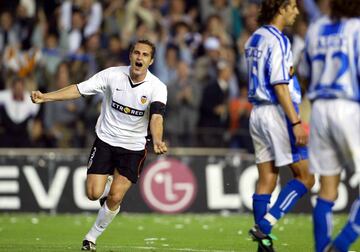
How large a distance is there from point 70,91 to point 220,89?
8.33 m

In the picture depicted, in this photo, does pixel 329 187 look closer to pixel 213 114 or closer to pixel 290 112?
pixel 290 112

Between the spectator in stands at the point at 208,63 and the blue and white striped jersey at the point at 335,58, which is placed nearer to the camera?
the blue and white striped jersey at the point at 335,58

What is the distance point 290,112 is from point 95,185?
267cm

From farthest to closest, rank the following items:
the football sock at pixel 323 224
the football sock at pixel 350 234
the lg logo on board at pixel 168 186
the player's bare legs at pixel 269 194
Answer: the lg logo on board at pixel 168 186 < the player's bare legs at pixel 269 194 < the football sock at pixel 323 224 < the football sock at pixel 350 234

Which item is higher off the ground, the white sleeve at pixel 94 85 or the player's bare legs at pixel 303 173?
the white sleeve at pixel 94 85

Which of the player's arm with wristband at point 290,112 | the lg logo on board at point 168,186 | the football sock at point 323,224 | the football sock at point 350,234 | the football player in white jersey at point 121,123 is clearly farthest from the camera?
the lg logo on board at point 168,186

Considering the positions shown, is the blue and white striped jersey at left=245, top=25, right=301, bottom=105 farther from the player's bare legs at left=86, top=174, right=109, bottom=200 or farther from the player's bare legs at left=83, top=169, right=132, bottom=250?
the player's bare legs at left=86, top=174, right=109, bottom=200

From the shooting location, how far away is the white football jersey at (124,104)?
11492 millimetres

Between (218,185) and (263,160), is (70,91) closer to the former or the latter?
(263,160)

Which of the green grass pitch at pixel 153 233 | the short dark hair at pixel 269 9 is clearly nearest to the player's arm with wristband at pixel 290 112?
the short dark hair at pixel 269 9

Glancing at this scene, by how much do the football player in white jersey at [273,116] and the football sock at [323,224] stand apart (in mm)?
1378

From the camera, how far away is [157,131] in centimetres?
1099

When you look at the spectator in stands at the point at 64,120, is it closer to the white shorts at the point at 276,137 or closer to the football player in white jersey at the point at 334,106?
the white shorts at the point at 276,137

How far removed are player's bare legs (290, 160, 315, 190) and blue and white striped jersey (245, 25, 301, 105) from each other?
67cm
